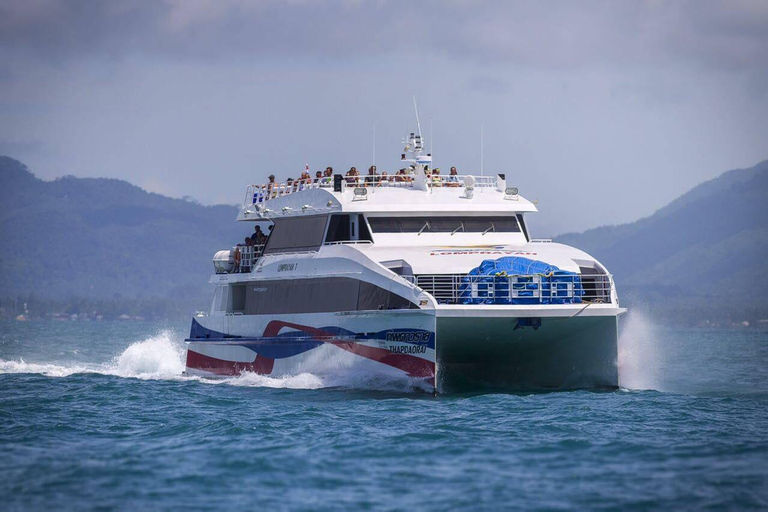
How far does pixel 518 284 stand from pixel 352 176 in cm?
767

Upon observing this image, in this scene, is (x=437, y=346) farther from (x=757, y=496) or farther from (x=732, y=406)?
(x=757, y=496)

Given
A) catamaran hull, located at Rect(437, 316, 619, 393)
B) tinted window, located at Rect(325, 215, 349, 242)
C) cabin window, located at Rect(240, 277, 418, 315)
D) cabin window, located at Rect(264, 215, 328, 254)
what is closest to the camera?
catamaran hull, located at Rect(437, 316, 619, 393)

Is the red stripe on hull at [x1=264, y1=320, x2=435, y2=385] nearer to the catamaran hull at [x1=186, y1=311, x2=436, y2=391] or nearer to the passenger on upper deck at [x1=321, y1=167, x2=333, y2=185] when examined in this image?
the catamaran hull at [x1=186, y1=311, x2=436, y2=391]

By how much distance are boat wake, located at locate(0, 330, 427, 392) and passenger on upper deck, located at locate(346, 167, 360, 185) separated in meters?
5.62

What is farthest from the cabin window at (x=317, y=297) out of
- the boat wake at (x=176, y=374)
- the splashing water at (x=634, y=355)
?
the splashing water at (x=634, y=355)

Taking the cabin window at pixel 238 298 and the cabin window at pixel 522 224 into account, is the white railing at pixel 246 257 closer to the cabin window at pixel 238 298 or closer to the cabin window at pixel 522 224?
the cabin window at pixel 238 298

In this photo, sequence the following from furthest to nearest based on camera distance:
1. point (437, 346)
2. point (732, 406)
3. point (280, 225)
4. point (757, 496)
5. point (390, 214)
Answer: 1. point (280, 225)
2. point (390, 214)
3. point (437, 346)
4. point (732, 406)
5. point (757, 496)

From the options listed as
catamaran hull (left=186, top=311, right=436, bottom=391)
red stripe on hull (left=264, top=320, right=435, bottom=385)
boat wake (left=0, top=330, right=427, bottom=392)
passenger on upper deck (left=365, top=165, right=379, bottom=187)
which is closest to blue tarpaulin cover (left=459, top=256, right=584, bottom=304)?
catamaran hull (left=186, top=311, right=436, bottom=391)

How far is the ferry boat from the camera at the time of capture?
27719mm

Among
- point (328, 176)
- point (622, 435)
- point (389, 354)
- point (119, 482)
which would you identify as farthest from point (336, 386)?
point (119, 482)

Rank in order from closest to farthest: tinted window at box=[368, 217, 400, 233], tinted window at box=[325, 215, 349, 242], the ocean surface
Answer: the ocean surface
tinted window at box=[368, 217, 400, 233]
tinted window at box=[325, 215, 349, 242]

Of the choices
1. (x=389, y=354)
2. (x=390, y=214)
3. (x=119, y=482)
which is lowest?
(x=119, y=482)

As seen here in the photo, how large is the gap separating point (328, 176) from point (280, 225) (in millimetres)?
2045

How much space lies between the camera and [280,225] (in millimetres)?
34656
